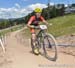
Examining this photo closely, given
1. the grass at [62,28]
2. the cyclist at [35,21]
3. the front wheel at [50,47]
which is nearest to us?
the front wheel at [50,47]

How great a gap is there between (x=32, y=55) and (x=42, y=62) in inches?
50.4

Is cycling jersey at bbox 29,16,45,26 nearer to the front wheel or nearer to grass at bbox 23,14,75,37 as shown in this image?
the front wheel

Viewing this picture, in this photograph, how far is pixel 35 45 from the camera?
36.4 ft

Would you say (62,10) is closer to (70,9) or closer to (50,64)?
(70,9)

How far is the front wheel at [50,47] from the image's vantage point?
9922mm

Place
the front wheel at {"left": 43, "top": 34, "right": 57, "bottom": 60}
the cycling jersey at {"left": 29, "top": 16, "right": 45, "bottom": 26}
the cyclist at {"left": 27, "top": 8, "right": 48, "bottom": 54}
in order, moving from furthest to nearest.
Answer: the cycling jersey at {"left": 29, "top": 16, "right": 45, "bottom": 26} → the cyclist at {"left": 27, "top": 8, "right": 48, "bottom": 54} → the front wheel at {"left": 43, "top": 34, "right": 57, "bottom": 60}

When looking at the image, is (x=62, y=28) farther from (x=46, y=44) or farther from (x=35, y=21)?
(x=46, y=44)

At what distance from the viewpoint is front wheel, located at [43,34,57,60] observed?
32.6 ft

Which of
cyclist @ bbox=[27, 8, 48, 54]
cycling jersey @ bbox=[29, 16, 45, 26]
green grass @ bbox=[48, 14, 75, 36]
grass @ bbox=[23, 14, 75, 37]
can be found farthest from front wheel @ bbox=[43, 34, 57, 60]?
green grass @ bbox=[48, 14, 75, 36]

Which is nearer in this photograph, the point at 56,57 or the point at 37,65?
the point at 37,65

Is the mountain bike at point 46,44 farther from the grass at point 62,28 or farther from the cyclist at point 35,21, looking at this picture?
the grass at point 62,28

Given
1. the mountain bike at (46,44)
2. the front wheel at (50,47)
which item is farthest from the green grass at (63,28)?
the front wheel at (50,47)

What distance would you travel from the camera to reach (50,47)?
1031 centimetres

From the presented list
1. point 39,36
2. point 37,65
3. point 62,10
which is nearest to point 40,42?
point 39,36
